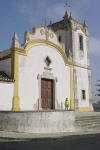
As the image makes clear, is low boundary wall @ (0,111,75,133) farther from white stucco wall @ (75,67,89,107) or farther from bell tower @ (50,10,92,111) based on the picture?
white stucco wall @ (75,67,89,107)

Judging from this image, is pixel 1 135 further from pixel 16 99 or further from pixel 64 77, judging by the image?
A: pixel 64 77

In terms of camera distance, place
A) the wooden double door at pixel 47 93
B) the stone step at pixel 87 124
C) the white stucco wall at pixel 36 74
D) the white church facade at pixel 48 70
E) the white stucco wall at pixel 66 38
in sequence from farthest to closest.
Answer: the white stucco wall at pixel 66 38 < the wooden double door at pixel 47 93 < the white stucco wall at pixel 36 74 < the white church facade at pixel 48 70 < the stone step at pixel 87 124

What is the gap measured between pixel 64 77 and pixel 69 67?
1.47 m

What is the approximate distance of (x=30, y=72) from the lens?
1681cm

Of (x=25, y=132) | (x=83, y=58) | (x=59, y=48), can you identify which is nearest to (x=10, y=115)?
(x=25, y=132)

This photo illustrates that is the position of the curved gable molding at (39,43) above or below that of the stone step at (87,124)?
above

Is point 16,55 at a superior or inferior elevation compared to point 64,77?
superior

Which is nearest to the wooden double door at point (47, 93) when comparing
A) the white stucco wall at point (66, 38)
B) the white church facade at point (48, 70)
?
the white church facade at point (48, 70)

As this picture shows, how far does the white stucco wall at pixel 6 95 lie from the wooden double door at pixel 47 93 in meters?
3.49

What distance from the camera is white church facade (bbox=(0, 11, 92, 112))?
51.7 feet

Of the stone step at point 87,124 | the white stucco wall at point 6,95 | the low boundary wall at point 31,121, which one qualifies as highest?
the white stucco wall at point 6,95

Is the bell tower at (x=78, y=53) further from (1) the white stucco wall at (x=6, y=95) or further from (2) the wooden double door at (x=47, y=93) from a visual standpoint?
(1) the white stucco wall at (x=6, y=95)

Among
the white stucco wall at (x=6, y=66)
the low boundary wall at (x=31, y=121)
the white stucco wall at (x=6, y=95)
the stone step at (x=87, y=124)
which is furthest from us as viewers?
the white stucco wall at (x=6, y=66)

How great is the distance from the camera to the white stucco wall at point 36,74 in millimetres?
16172
